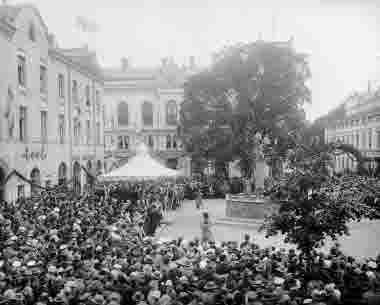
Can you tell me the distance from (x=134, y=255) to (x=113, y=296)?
9.19 feet

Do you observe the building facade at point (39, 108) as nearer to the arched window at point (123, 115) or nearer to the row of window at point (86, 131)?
the row of window at point (86, 131)

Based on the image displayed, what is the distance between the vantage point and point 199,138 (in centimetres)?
3231

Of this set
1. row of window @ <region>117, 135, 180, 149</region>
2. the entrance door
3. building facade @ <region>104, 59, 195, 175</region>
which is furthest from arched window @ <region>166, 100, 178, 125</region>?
the entrance door

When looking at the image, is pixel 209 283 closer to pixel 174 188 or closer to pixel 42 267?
pixel 42 267

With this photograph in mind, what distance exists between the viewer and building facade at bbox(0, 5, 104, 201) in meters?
21.3

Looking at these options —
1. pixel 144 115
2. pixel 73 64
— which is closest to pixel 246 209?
pixel 73 64

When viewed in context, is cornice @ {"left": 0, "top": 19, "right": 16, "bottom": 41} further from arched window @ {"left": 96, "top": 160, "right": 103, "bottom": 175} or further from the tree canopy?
the tree canopy

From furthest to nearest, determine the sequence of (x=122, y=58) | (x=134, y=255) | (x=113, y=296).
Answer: (x=122, y=58) → (x=134, y=255) → (x=113, y=296)

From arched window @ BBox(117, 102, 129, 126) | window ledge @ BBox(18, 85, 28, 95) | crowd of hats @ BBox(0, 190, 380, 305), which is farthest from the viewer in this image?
arched window @ BBox(117, 102, 129, 126)

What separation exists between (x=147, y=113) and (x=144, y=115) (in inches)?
17.7

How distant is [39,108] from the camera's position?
2517 cm

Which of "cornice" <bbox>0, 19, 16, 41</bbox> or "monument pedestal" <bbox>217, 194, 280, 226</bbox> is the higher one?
"cornice" <bbox>0, 19, 16, 41</bbox>

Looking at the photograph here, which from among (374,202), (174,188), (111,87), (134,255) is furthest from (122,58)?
(134,255)

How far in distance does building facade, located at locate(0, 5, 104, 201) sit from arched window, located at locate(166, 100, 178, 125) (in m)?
18.3
